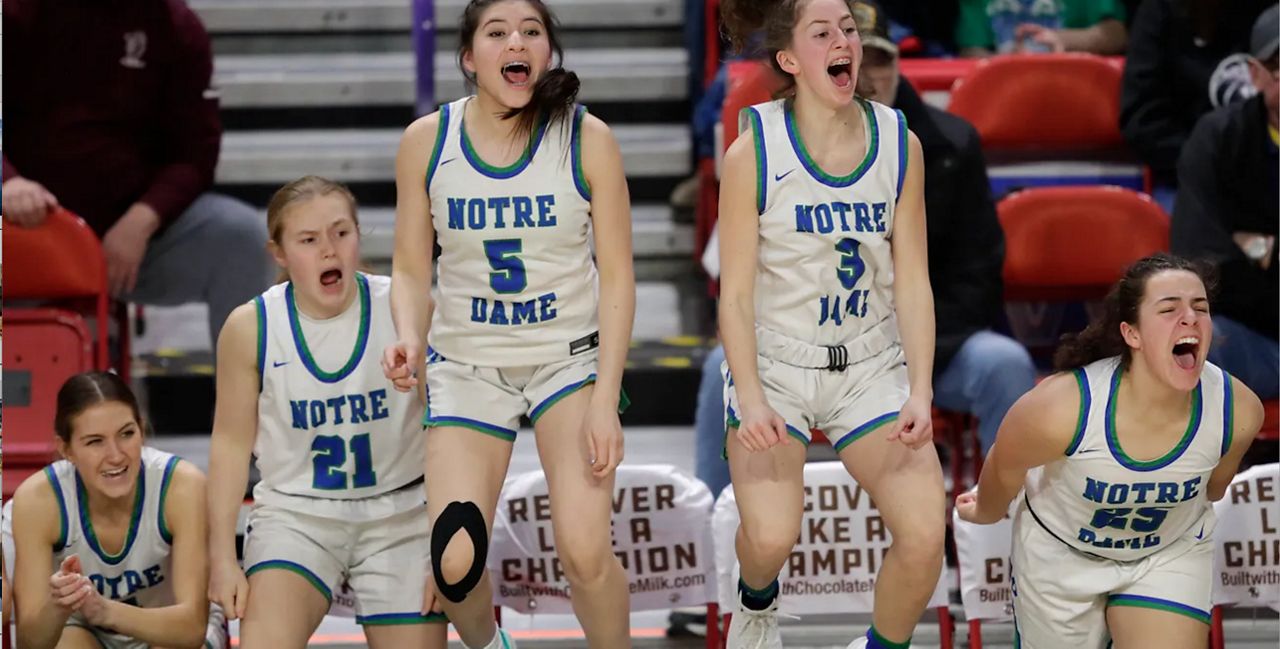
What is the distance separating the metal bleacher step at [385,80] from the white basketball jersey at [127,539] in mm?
3319

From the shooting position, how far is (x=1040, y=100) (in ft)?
19.1

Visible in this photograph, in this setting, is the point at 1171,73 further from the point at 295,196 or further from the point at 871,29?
the point at 295,196

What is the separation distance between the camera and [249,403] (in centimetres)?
394

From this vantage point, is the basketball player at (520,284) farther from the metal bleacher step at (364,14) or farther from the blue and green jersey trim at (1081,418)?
the metal bleacher step at (364,14)

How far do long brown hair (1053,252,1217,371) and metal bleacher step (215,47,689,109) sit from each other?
3580mm

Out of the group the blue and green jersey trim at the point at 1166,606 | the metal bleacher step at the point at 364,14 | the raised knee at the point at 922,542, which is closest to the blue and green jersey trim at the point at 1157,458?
the blue and green jersey trim at the point at 1166,606

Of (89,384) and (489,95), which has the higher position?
(489,95)

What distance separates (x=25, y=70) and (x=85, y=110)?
0.70 ft

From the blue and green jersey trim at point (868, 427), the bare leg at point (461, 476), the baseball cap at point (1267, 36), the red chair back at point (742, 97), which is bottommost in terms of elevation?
the bare leg at point (461, 476)

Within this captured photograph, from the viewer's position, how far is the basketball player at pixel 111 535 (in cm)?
382

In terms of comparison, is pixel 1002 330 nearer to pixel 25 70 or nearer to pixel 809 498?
pixel 809 498

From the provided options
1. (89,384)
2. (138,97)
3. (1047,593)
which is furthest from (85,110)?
(1047,593)

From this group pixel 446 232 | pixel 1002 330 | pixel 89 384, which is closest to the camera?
pixel 446 232

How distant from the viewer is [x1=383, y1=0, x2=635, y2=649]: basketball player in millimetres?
3584
